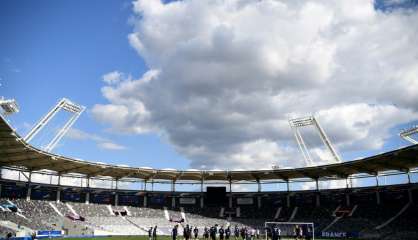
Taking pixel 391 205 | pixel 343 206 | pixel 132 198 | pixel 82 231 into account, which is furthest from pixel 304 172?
pixel 82 231

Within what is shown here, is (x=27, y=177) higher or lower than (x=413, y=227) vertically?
higher

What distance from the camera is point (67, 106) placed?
283ft

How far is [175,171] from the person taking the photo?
7969cm

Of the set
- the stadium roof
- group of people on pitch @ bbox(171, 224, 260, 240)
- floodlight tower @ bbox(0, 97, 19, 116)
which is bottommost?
group of people on pitch @ bbox(171, 224, 260, 240)

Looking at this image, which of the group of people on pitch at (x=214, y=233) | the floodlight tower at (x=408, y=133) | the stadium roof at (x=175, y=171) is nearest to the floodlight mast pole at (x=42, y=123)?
the stadium roof at (x=175, y=171)

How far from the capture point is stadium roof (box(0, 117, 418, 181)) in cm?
5766

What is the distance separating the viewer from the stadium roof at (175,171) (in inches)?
2270

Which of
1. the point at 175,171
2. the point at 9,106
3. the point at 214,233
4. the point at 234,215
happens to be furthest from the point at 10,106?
the point at 234,215

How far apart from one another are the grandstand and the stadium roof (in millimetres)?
144

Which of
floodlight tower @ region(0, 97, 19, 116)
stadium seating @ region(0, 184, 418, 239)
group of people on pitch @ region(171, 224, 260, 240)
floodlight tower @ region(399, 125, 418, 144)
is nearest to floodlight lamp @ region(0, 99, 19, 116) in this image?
floodlight tower @ region(0, 97, 19, 116)

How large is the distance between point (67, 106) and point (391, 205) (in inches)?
2624

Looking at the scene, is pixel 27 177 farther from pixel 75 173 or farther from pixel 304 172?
pixel 304 172

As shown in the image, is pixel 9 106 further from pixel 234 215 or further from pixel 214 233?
pixel 234 215

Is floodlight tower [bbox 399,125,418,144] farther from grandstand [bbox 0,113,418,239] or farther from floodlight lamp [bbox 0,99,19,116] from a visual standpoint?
floodlight lamp [bbox 0,99,19,116]
